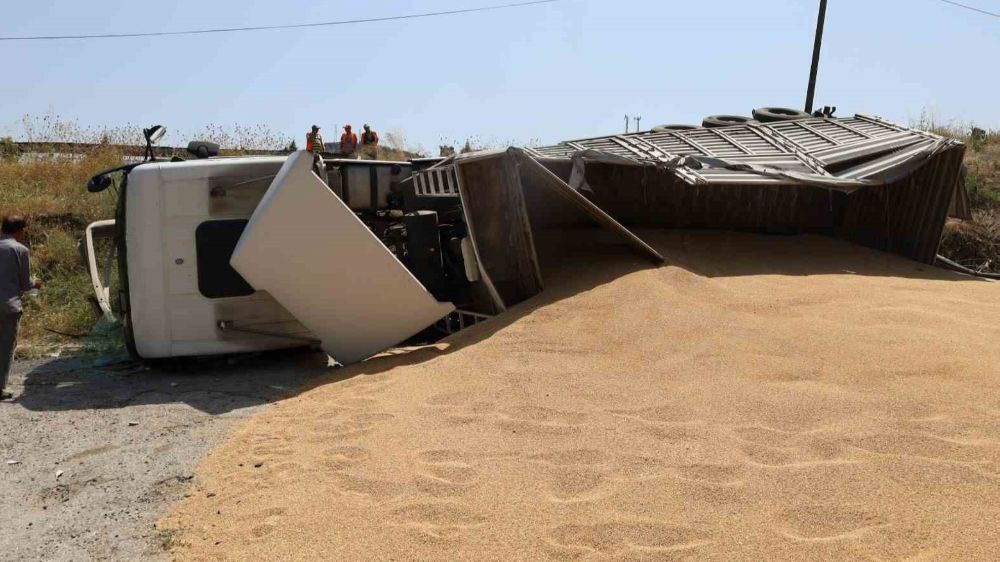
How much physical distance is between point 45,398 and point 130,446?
1.99 metres

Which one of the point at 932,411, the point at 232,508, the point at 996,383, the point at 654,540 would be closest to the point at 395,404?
the point at 232,508

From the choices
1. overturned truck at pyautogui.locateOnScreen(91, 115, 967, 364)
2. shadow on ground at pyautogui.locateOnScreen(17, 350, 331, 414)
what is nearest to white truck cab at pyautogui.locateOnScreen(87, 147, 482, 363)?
overturned truck at pyautogui.locateOnScreen(91, 115, 967, 364)

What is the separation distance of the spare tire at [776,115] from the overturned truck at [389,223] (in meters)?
1.17

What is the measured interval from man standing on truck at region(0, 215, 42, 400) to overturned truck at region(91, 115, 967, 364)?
0.73 m

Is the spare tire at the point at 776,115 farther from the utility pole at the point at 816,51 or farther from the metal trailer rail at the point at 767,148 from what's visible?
the utility pole at the point at 816,51

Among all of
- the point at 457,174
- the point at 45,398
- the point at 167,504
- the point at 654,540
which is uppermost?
the point at 457,174

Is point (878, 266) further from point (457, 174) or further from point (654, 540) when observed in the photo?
point (654, 540)

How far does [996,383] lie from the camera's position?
16.0 feet

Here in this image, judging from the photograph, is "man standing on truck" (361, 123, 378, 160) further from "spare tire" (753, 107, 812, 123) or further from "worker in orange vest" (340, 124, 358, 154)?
"spare tire" (753, 107, 812, 123)

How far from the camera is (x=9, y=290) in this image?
6875 millimetres

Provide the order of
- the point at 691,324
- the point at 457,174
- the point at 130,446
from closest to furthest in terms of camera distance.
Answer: the point at 130,446, the point at 691,324, the point at 457,174

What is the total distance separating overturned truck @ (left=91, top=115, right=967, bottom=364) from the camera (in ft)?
22.1

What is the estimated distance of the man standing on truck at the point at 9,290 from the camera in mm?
6844

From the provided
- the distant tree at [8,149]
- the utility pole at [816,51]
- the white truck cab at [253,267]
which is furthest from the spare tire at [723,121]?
the distant tree at [8,149]
